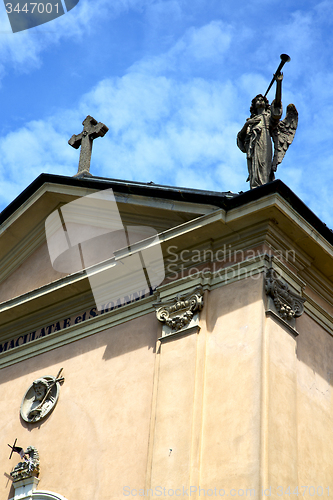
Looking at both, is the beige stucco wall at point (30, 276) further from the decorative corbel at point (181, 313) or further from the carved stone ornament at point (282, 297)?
the carved stone ornament at point (282, 297)

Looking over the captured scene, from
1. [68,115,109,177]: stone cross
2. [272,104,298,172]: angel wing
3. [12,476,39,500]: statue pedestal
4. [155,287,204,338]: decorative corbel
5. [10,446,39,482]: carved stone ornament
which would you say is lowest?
[12,476,39,500]: statue pedestal

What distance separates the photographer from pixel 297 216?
404 inches

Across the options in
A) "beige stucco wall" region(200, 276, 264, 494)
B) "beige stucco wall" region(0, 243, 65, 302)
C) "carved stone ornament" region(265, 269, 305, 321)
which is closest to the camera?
"beige stucco wall" region(200, 276, 264, 494)

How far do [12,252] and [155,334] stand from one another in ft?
14.8

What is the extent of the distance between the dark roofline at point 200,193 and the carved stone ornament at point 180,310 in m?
1.33

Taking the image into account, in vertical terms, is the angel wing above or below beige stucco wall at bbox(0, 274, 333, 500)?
above

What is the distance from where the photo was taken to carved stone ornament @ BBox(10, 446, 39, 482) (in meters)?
10.5

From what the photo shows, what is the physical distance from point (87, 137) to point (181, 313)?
5.68 m

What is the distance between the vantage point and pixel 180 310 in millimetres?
10312

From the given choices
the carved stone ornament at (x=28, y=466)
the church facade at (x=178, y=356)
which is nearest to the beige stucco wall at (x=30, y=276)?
the church facade at (x=178, y=356)

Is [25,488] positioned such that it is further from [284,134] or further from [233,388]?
[284,134]

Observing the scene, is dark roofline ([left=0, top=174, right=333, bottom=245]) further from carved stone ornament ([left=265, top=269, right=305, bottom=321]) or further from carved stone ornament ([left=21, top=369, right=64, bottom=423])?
carved stone ornament ([left=21, top=369, right=64, bottom=423])

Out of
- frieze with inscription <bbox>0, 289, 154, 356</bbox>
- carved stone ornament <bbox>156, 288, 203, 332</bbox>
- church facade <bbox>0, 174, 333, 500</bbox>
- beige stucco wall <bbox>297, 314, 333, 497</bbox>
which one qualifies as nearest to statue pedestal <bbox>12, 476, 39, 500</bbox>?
church facade <bbox>0, 174, 333, 500</bbox>

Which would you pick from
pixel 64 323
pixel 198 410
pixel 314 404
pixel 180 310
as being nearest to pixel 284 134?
pixel 180 310
